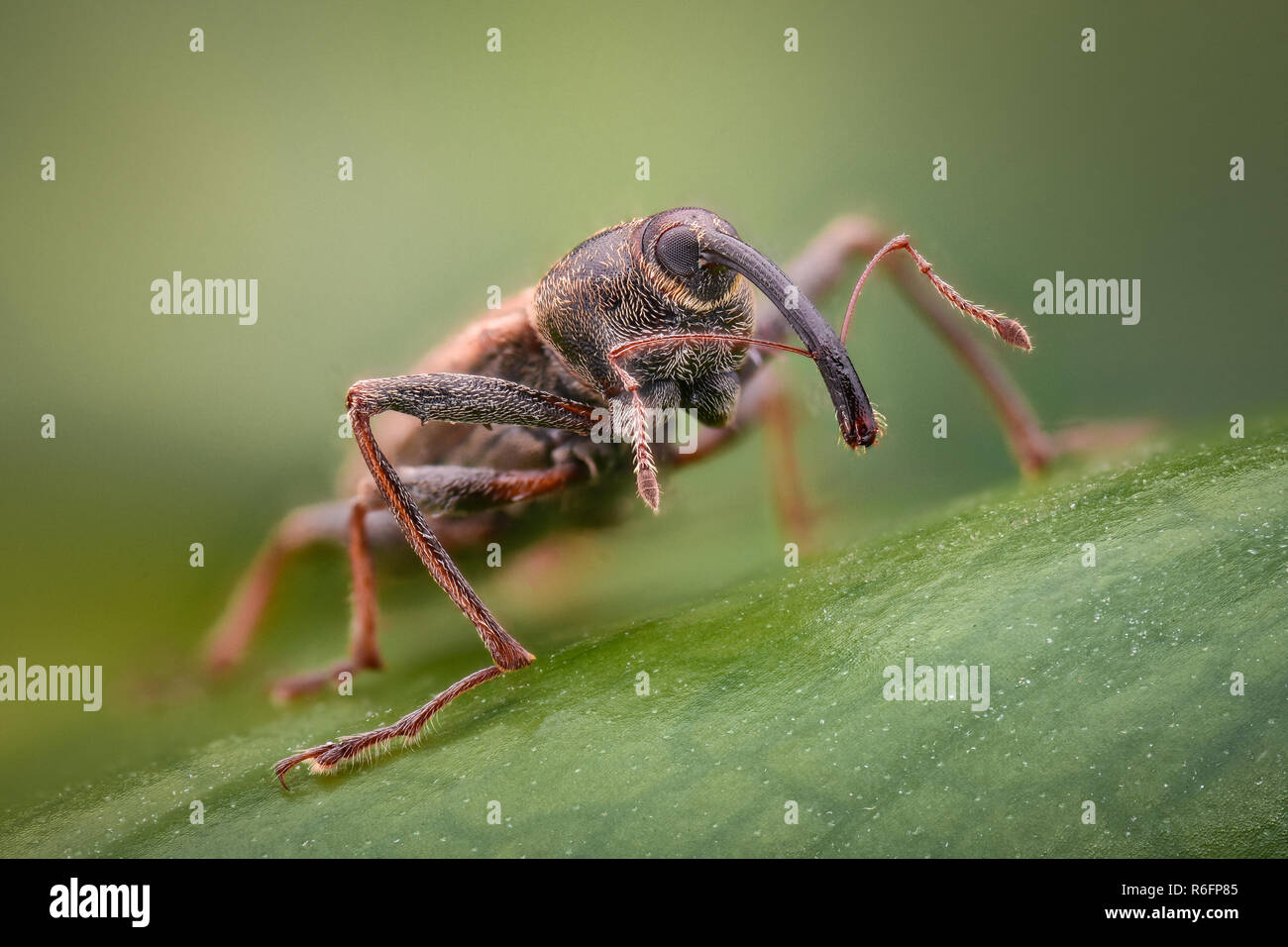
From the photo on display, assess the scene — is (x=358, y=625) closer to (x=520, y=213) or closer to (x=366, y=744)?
(x=366, y=744)

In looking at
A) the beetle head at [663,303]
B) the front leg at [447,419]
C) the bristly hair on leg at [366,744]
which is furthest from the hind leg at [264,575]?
the bristly hair on leg at [366,744]

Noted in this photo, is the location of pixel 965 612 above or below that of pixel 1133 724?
above

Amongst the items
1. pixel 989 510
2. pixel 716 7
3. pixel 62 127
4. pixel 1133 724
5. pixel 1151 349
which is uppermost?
pixel 716 7

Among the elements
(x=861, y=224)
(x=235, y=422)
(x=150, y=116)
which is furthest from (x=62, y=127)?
(x=861, y=224)

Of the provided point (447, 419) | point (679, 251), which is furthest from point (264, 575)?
point (679, 251)

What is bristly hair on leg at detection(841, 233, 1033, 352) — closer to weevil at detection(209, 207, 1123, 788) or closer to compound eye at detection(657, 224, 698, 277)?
weevil at detection(209, 207, 1123, 788)

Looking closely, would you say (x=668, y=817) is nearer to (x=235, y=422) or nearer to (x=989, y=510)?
(x=989, y=510)

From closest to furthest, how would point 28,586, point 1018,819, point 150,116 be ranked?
point 1018,819 < point 28,586 < point 150,116
